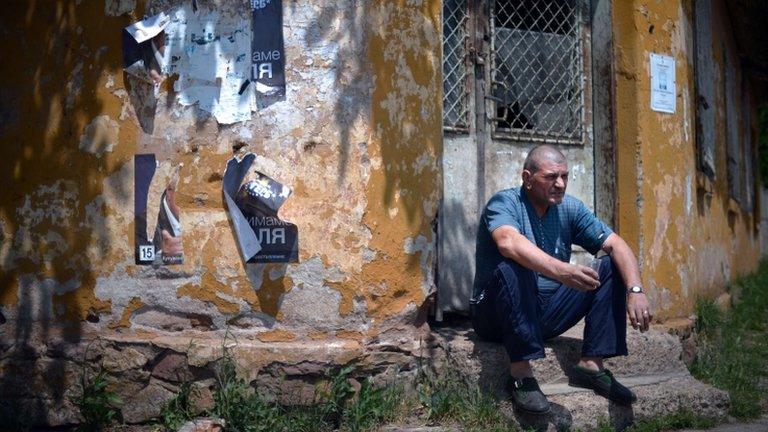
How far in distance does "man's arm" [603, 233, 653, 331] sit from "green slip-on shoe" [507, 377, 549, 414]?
1.86ft

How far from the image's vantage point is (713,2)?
829 centimetres

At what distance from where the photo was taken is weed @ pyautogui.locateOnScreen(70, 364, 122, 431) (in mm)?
4656

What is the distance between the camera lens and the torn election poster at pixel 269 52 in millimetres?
4734

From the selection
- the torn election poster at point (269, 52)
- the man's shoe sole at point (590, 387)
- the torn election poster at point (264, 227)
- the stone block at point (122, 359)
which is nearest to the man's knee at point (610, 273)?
the man's shoe sole at point (590, 387)

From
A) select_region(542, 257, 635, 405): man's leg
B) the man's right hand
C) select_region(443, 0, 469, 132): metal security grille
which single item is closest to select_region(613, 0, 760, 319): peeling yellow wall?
select_region(443, 0, 469, 132): metal security grille

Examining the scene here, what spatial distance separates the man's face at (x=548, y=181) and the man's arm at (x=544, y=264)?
37 centimetres

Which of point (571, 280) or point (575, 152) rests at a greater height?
point (575, 152)

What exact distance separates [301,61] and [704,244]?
12.7 ft

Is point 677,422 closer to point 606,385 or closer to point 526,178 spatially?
point 606,385

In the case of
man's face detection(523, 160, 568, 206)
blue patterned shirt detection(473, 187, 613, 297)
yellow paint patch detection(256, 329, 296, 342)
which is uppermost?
man's face detection(523, 160, 568, 206)

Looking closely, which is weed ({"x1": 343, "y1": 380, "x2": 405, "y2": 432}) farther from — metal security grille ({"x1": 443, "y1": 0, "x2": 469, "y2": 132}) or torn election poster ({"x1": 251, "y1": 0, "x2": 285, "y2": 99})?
metal security grille ({"x1": 443, "y1": 0, "x2": 469, "y2": 132})

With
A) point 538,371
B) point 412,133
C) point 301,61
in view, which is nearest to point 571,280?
point 538,371

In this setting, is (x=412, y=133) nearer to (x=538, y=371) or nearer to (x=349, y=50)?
(x=349, y=50)

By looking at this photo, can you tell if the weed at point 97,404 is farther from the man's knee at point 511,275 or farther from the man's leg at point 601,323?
the man's leg at point 601,323
